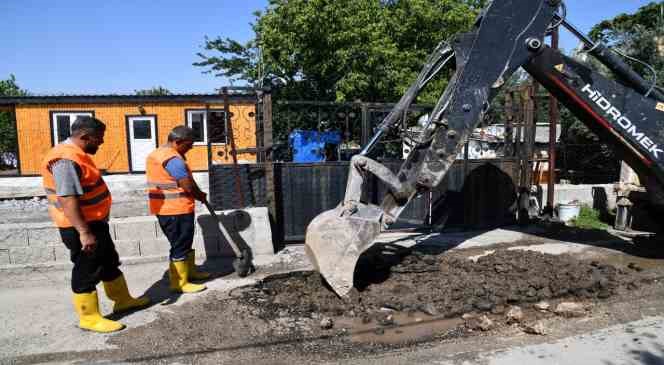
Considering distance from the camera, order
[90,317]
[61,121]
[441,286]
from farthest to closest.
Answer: [61,121] → [441,286] → [90,317]

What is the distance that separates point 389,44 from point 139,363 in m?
15.7

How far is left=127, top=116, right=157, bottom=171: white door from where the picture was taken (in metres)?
16.9

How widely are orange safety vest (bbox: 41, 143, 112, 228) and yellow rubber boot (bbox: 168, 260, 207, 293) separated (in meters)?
1.05

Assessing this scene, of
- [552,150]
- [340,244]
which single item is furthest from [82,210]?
[552,150]

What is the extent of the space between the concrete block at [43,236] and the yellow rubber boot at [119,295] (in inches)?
75.4

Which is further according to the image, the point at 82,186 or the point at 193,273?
the point at 193,273

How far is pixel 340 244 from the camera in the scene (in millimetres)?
4250

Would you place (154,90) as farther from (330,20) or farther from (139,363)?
(139,363)

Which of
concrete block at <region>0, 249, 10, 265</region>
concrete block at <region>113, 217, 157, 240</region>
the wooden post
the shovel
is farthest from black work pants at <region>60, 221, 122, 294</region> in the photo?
the wooden post

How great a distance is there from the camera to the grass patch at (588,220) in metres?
8.62

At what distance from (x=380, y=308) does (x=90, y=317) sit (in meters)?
2.59

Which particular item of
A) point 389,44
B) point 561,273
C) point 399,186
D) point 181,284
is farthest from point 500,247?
point 389,44

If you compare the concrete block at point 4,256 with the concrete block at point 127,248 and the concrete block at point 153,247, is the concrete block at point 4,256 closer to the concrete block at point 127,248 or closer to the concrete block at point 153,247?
the concrete block at point 127,248

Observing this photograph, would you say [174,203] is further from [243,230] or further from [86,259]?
[243,230]
